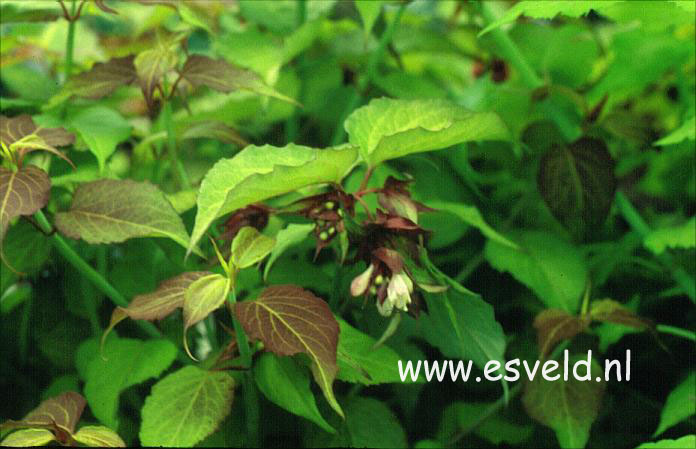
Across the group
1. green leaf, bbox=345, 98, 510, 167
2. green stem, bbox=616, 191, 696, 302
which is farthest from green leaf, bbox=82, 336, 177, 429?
green stem, bbox=616, 191, 696, 302

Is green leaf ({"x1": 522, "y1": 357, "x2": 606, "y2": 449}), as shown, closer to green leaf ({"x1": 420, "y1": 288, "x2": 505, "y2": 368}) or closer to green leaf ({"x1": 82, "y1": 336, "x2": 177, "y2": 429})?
green leaf ({"x1": 420, "y1": 288, "x2": 505, "y2": 368})

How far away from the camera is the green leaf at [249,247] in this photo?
23.4 inches

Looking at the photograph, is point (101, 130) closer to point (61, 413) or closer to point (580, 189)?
point (61, 413)

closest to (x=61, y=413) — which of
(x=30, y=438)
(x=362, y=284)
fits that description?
(x=30, y=438)

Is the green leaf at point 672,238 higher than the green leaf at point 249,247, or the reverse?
the green leaf at point 249,247

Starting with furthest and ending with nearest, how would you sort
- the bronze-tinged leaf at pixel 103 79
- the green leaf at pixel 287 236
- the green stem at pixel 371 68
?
the green stem at pixel 371 68 → the bronze-tinged leaf at pixel 103 79 → the green leaf at pixel 287 236

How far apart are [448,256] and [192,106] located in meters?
0.40

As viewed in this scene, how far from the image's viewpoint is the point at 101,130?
2.60 feet

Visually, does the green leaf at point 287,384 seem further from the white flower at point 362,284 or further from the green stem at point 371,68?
the green stem at point 371,68

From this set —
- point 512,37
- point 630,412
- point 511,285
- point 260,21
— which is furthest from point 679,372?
point 260,21

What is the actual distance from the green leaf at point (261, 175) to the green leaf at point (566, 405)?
0.29m

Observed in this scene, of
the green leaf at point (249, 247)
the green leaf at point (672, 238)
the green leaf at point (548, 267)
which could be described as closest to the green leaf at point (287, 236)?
the green leaf at point (249, 247)

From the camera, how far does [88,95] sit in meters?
0.76

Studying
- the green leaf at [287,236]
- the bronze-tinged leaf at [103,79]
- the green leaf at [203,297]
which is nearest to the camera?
the green leaf at [203,297]
